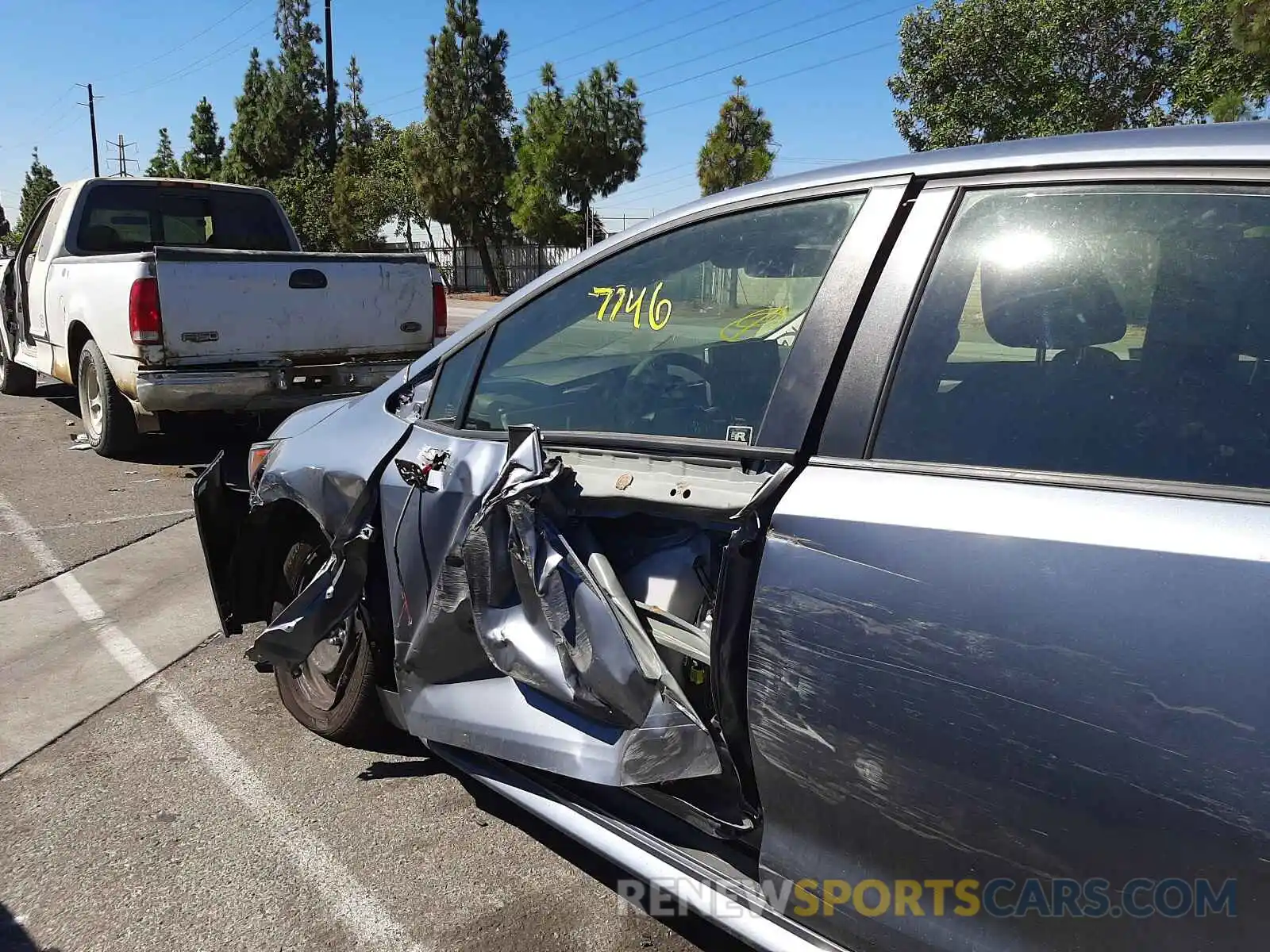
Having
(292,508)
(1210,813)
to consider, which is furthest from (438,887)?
(1210,813)

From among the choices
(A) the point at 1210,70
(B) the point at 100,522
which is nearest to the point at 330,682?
(B) the point at 100,522

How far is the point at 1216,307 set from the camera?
161 cm

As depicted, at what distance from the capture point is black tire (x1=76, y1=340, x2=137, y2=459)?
750 centimetres

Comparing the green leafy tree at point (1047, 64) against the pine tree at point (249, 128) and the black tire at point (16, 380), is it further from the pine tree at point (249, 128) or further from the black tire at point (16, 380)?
the pine tree at point (249, 128)

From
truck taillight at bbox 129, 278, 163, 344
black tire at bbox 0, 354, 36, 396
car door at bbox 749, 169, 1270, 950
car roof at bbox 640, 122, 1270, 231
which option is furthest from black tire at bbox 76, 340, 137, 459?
car door at bbox 749, 169, 1270, 950

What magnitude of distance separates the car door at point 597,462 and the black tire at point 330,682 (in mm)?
373

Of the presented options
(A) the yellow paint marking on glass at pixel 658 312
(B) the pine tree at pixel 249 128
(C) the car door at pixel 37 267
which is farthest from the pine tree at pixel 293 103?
(A) the yellow paint marking on glass at pixel 658 312

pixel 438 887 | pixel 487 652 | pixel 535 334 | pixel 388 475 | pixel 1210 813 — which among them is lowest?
pixel 438 887

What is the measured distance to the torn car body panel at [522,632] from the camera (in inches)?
85.8

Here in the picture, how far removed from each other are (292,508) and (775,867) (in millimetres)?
2301

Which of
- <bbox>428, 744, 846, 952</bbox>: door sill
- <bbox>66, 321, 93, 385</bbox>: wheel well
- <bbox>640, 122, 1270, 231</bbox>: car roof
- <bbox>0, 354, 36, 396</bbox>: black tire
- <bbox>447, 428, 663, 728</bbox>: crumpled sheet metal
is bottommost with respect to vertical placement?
<bbox>428, 744, 846, 952</bbox>: door sill

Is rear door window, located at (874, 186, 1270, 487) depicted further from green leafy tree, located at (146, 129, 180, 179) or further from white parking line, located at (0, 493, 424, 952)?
green leafy tree, located at (146, 129, 180, 179)

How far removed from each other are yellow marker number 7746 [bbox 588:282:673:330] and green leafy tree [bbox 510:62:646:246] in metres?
36.8

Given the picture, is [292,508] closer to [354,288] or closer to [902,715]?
[902,715]
